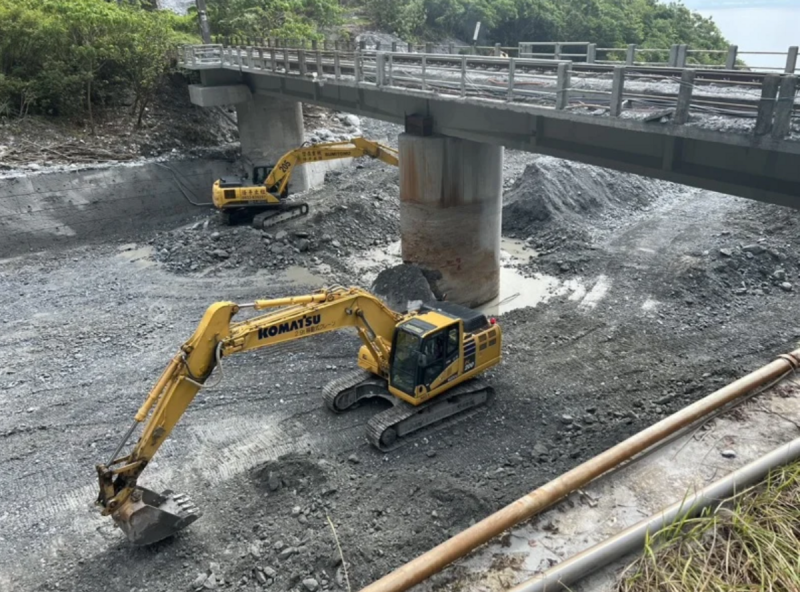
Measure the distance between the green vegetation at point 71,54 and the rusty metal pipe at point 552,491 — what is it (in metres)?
28.8

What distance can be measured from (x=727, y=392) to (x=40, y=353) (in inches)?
611

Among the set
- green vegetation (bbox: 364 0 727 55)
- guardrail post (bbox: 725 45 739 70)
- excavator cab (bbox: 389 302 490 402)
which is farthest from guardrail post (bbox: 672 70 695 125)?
green vegetation (bbox: 364 0 727 55)

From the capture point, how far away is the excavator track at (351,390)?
12.9 meters

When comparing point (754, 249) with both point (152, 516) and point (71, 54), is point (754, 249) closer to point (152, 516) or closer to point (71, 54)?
point (152, 516)

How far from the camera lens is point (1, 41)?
27000mm

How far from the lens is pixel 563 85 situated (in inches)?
458

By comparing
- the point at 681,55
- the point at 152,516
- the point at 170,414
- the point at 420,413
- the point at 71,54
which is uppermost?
the point at 71,54

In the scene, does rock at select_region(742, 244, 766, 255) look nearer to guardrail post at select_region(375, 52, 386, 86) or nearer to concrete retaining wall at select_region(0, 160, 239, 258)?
guardrail post at select_region(375, 52, 386, 86)

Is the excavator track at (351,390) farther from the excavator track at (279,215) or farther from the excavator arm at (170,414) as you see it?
the excavator track at (279,215)

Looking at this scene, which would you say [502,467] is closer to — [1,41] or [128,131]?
[128,131]

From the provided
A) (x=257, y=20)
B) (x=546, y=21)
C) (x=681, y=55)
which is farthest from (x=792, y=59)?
(x=546, y=21)

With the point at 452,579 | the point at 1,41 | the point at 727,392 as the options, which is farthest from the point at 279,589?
the point at 1,41

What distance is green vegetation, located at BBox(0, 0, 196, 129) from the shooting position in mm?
26891

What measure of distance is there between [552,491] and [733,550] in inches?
54.4
